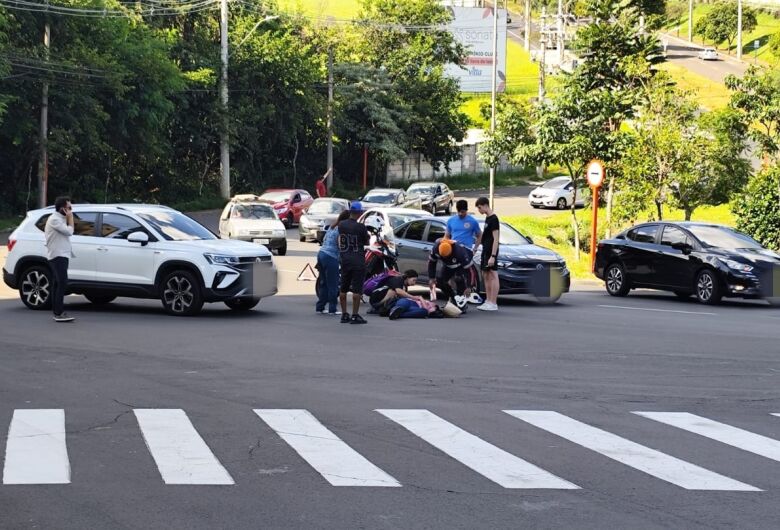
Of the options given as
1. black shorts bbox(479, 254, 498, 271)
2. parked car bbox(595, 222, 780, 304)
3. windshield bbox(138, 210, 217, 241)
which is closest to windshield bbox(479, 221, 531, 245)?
black shorts bbox(479, 254, 498, 271)

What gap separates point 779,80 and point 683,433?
43886 millimetres

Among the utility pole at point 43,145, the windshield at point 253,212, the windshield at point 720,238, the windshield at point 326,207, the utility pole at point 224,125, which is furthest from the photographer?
the utility pole at point 224,125

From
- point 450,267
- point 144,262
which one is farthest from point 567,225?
point 144,262

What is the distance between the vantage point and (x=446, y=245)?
65.8 ft

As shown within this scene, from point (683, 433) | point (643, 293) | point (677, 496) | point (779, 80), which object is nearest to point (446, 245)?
point (643, 293)

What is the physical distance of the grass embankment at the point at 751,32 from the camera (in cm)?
12988

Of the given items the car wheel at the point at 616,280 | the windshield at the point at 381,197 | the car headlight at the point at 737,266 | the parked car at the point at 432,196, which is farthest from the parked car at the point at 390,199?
the car headlight at the point at 737,266

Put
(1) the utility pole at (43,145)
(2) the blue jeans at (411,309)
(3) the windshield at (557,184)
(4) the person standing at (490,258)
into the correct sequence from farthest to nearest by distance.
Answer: (3) the windshield at (557,184), (1) the utility pole at (43,145), (4) the person standing at (490,258), (2) the blue jeans at (411,309)

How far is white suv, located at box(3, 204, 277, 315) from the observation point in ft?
60.8

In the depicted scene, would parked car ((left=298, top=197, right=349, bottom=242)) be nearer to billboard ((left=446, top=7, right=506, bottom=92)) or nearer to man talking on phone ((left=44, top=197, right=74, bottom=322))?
man talking on phone ((left=44, top=197, right=74, bottom=322))

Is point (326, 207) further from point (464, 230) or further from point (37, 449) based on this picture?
point (37, 449)

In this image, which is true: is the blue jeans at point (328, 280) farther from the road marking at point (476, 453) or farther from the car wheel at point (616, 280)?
the road marking at point (476, 453)

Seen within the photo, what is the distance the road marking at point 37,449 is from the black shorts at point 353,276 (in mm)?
7883

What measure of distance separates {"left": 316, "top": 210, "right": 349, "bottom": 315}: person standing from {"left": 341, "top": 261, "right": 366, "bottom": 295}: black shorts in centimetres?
89
